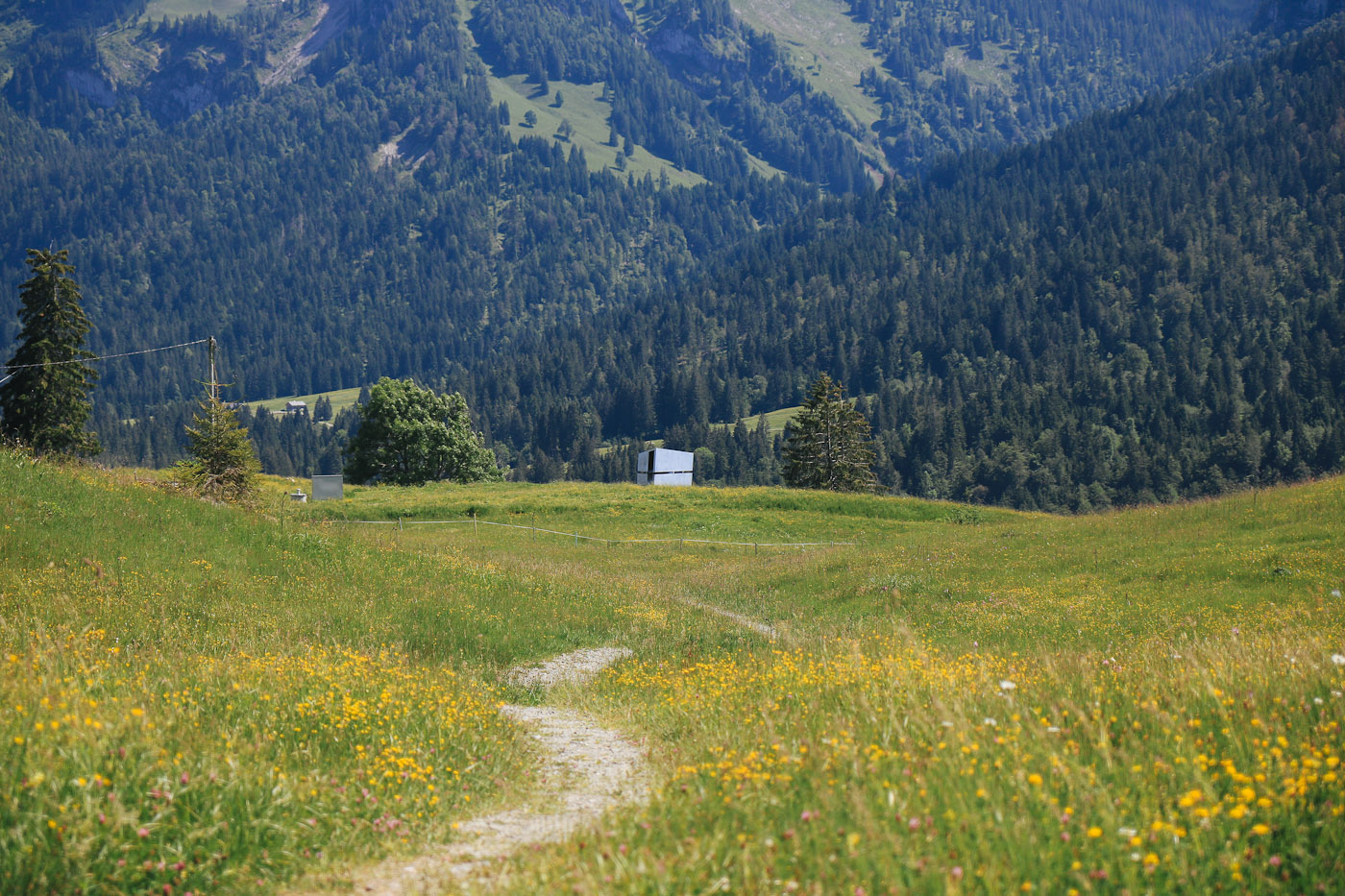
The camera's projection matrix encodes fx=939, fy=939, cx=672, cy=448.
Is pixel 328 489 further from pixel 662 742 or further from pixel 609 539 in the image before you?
pixel 662 742

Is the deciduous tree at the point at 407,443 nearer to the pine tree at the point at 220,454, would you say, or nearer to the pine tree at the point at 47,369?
the pine tree at the point at 47,369

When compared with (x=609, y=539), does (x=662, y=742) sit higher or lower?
higher

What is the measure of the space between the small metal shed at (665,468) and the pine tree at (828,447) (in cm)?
1061

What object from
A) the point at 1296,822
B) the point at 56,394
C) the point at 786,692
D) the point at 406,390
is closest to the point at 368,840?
the point at 786,692

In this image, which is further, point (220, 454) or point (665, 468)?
point (665, 468)

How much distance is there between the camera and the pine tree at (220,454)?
111ft

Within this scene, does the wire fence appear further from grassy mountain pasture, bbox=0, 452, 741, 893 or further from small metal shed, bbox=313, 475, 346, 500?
grassy mountain pasture, bbox=0, 452, 741, 893

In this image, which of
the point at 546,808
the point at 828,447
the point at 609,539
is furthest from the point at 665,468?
the point at 546,808

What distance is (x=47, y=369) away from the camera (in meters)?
56.2

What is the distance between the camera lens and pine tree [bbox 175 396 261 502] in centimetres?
3391

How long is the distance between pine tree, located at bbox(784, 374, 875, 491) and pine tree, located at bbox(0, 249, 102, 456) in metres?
56.6

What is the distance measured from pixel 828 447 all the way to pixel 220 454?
61.1 m

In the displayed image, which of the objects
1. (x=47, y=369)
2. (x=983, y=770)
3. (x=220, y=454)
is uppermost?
(x=47, y=369)

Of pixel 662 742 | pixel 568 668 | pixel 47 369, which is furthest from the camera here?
pixel 47 369
